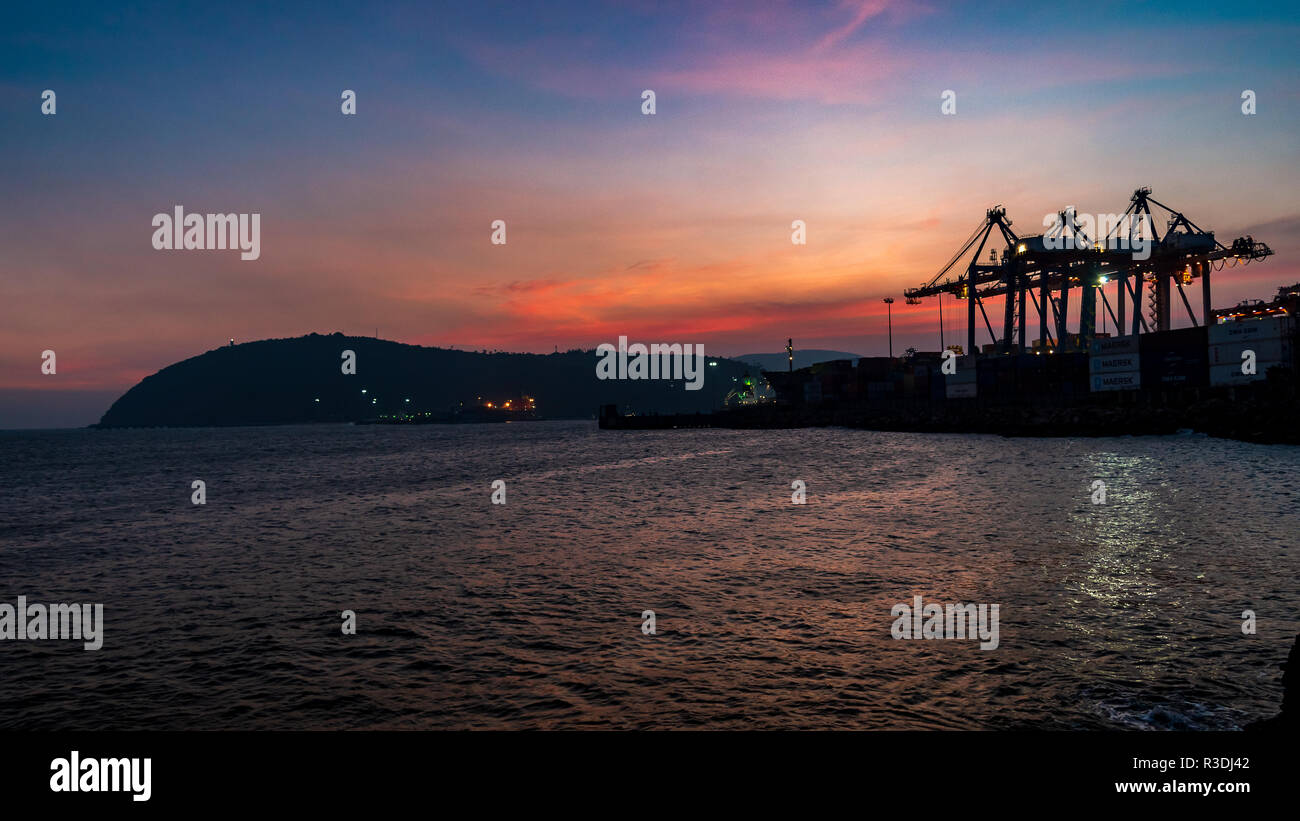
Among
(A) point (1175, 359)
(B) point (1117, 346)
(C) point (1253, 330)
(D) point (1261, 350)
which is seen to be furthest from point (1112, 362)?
(D) point (1261, 350)

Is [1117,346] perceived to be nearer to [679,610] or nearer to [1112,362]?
[1112,362]

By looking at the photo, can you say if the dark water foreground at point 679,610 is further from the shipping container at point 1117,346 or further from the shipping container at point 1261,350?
the shipping container at point 1117,346

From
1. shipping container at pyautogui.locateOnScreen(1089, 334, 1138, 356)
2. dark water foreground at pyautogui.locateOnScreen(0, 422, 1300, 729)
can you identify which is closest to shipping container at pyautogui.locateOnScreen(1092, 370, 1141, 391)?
shipping container at pyautogui.locateOnScreen(1089, 334, 1138, 356)

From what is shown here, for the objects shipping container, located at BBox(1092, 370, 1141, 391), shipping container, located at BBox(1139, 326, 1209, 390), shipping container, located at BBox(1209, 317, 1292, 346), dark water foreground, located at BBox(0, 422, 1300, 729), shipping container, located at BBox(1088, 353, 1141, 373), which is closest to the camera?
dark water foreground, located at BBox(0, 422, 1300, 729)

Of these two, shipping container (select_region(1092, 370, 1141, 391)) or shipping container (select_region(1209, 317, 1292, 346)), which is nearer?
shipping container (select_region(1209, 317, 1292, 346))

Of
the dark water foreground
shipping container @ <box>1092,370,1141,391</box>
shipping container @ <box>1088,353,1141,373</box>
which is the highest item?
shipping container @ <box>1088,353,1141,373</box>

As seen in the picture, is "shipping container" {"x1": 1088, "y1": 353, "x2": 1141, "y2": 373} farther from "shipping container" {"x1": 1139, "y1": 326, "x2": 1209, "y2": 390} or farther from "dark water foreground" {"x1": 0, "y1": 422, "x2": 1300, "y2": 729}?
"dark water foreground" {"x1": 0, "y1": 422, "x2": 1300, "y2": 729}

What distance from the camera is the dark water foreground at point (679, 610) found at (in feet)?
30.7

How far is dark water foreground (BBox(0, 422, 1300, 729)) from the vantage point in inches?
369

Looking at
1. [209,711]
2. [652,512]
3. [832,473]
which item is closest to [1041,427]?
[832,473]

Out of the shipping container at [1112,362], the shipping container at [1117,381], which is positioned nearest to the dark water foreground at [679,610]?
the shipping container at [1117,381]

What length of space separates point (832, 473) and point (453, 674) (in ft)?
127

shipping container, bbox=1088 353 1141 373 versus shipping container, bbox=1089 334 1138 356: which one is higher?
shipping container, bbox=1089 334 1138 356
